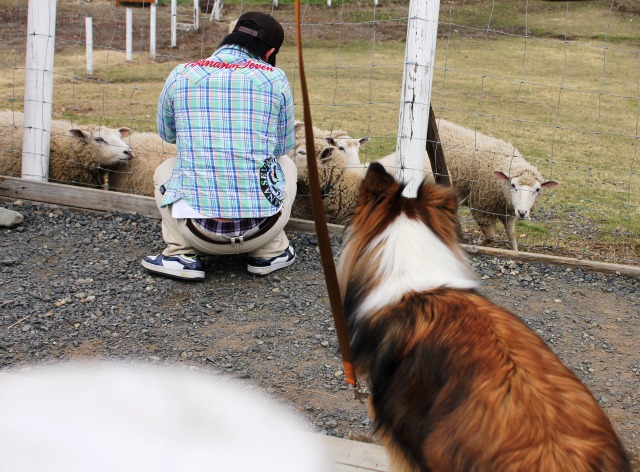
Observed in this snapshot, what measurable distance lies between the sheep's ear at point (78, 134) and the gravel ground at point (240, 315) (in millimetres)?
1644

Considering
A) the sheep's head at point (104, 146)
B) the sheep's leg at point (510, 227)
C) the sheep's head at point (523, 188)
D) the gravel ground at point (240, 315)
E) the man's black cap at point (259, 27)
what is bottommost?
the sheep's leg at point (510, 227)

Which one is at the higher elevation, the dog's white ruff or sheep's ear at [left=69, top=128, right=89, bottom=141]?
the dog's white ruff

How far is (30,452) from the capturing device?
2.99 m

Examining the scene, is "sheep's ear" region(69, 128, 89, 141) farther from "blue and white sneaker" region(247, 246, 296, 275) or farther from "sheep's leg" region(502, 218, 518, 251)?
"sheep's leg" region(502, 218, 518, 251)

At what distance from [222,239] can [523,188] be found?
3.65 m

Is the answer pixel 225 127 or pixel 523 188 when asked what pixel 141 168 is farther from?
pixel 523 188

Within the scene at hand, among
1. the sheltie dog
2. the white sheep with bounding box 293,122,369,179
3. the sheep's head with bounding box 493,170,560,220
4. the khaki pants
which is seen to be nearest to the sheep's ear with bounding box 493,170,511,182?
the sheep's head with bounding box 493,170,560,220

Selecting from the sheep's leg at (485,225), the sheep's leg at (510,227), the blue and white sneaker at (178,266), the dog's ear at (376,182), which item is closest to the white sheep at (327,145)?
the sheep's leg at (485,225)

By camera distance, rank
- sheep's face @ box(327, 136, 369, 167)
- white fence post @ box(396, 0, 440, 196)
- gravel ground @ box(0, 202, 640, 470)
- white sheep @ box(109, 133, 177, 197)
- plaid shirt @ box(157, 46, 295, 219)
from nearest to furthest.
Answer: gravel ground @ box(0, 202, 640, 470), plaid shirt @ box(157, 46, 295, 219), white fence post @ box(396, 0, 440, 196), white sheep @ box(109, 133, 177, 197), sheep's face @ box(327, 136, 369, 167)

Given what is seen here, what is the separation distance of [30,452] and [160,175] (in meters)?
2.52

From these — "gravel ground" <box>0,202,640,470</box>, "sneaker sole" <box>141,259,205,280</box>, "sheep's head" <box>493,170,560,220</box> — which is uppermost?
"sheep's head" <box>493,170,560,220</box>

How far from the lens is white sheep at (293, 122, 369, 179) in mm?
7219

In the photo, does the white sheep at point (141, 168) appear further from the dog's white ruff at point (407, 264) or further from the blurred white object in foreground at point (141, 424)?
the dog's white ruff at point (407, 264)

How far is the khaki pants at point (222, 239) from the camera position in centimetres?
496
